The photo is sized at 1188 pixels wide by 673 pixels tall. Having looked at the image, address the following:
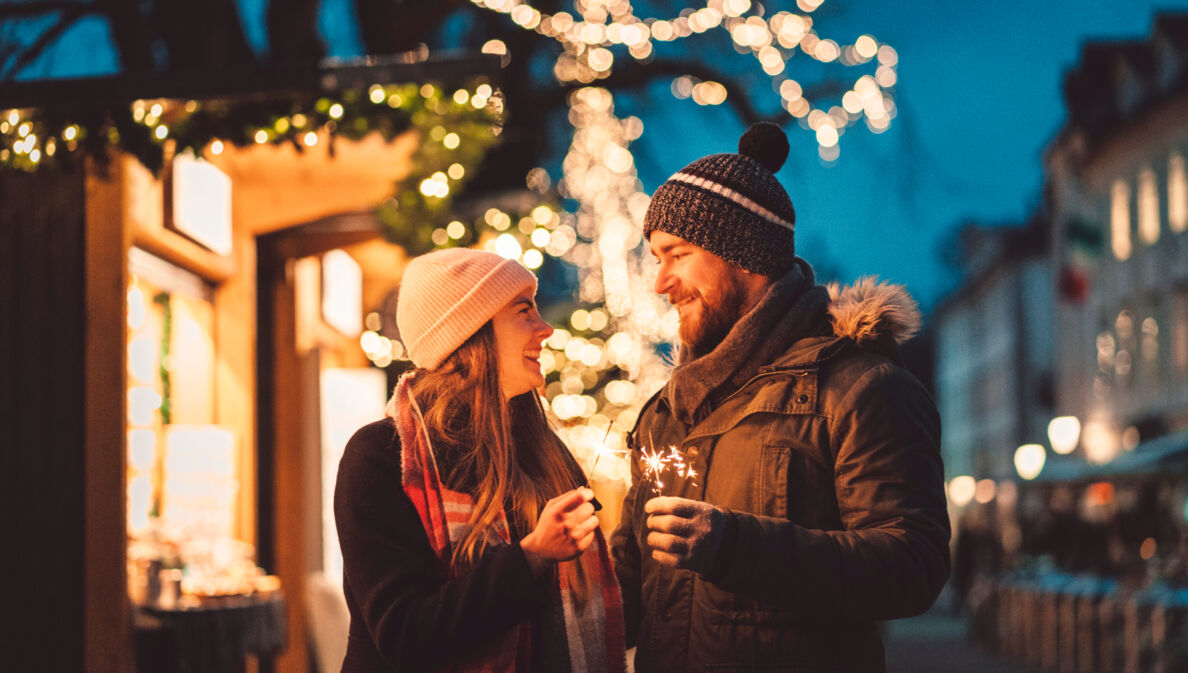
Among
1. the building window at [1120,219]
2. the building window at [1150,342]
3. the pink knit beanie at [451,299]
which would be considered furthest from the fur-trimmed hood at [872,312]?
the building window at [1120,219]

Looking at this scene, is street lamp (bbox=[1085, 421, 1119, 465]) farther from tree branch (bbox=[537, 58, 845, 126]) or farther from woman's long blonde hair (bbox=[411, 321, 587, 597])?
woman's long blonde hair (bbox=[411, 321, 587, 597])

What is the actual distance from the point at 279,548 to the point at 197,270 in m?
2.69

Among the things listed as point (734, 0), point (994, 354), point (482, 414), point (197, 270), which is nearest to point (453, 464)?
point (482, 414)

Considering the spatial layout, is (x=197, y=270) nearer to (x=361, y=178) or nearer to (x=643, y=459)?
(x=361, y=178)

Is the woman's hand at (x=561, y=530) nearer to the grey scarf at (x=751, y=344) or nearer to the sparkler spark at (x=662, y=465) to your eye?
the sparkler spark at (x=662, y=465)

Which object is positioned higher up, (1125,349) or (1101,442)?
(1125,349)

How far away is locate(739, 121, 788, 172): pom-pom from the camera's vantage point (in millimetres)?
3201

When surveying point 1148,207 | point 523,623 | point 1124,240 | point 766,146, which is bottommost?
point 523,623

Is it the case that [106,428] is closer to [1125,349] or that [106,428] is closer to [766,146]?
[766,146]

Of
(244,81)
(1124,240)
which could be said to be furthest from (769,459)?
(1124,240)

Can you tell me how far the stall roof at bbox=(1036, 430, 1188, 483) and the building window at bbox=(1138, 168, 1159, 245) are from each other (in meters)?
10.9

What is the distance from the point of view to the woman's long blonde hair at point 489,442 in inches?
110

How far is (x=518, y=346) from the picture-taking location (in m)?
3.01

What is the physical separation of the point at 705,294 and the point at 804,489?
1.92ft
